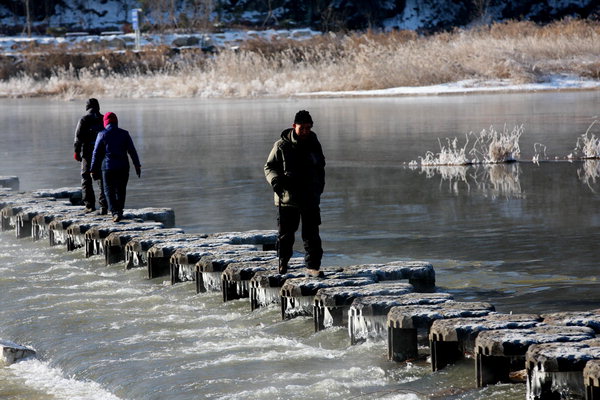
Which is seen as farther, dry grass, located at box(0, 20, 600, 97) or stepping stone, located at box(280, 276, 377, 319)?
dry grass, located at box(0, 20, 600, 97)

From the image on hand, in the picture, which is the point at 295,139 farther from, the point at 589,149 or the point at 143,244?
the point at 589,149

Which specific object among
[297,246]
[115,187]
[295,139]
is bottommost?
[297,246]

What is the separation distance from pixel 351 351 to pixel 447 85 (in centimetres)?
3601

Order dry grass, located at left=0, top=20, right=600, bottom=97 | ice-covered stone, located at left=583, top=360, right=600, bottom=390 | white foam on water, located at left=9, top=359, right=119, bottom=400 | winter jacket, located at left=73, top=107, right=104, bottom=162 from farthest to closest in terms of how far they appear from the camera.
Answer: dry grass, located at left=0, top=20, right=600, bottom=97 → winter jacket, located at left=73, top=107, right=104, bottom=162 → white foam on water, located at left=9, top=359, right=119, bottom=400 → ice-covered stone, located at left=583, top=360, right=600, bottom=390

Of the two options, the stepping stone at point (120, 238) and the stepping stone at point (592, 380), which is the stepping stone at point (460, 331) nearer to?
the stepping stone at point (592, 380)

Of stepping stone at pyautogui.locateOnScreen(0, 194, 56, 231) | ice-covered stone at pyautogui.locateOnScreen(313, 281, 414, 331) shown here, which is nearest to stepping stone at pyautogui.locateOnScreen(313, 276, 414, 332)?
ice-covered stone at pyautogui.locateOnScreen(313, 281, 414, 331)

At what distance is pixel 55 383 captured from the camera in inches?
364

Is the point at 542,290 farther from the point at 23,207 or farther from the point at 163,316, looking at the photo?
the point at 23,207

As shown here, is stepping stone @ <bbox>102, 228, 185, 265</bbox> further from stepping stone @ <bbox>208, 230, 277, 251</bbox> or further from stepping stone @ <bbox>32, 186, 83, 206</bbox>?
stepping stone @ <bbox>32, 186, 83, 206</bbox>

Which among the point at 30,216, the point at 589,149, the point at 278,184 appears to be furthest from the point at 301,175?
the point at 589,149

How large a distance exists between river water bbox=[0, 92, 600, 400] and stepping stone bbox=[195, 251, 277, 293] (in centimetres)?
19

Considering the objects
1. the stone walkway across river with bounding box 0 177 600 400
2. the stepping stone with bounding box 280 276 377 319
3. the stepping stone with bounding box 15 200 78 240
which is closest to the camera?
the stone walkway across river with bounding box 0 177 600 400

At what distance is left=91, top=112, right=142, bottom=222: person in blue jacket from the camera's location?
1519 cm

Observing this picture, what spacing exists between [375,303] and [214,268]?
117 inches
